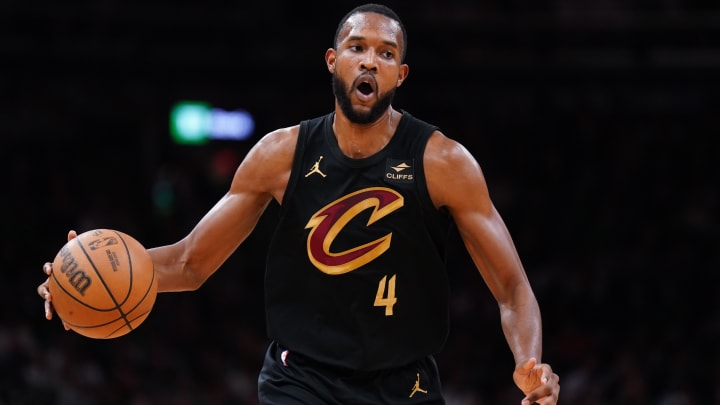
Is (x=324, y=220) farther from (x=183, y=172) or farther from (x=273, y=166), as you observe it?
(x=183, y=172)

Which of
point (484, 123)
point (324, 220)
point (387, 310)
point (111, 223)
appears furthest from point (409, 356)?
point (484, 123)

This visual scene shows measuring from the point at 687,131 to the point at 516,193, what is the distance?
235 cm

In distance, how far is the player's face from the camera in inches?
189

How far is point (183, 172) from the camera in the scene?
14961mm

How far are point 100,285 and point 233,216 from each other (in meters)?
0.71

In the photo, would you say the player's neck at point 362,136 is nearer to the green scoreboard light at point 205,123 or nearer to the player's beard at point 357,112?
the player's beard at point 357,112

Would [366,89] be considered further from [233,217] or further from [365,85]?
[233,217]

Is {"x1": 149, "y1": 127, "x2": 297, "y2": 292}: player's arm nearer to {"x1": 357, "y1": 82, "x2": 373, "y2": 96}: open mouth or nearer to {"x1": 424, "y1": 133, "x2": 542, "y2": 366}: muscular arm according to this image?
{"x1": 357, "y1": 82, "x2": 373, "y2": 96}: open mouth

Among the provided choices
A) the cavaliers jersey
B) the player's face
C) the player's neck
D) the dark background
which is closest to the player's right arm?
the cavaliers jersey

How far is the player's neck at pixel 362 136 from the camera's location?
4.88 meters

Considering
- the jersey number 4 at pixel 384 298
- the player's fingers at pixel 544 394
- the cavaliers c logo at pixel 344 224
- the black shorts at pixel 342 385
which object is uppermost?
the cavaliers c logo at pixel 344 224

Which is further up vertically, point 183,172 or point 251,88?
point 251,88

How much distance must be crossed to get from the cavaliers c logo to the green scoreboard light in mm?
10444

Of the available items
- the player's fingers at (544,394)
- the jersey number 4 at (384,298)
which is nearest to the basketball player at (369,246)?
the jersey number 4 at (384,298)
